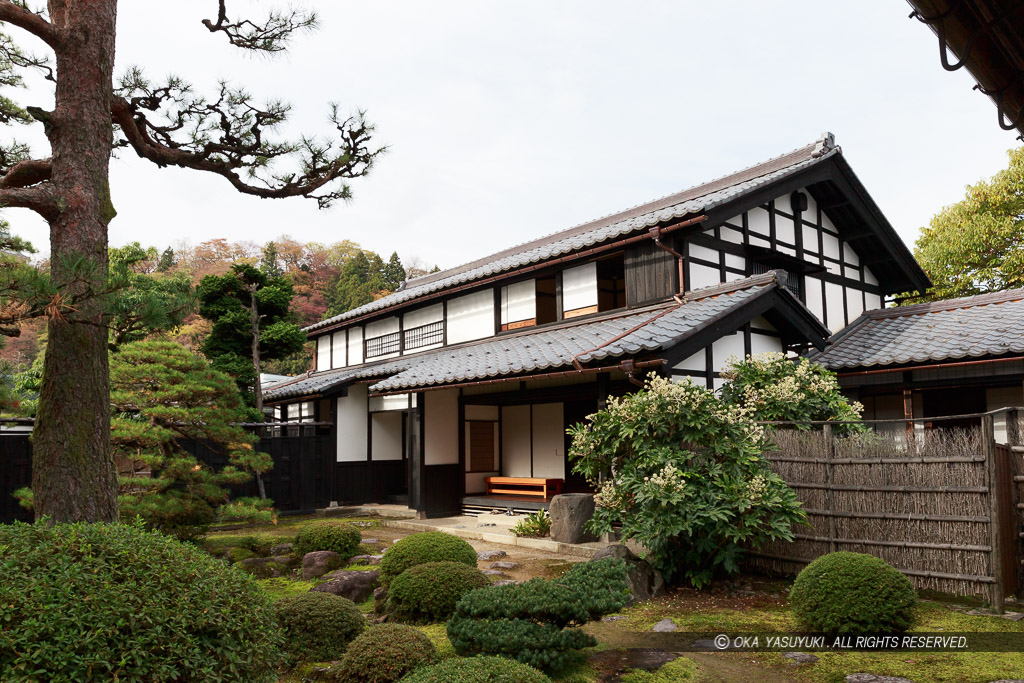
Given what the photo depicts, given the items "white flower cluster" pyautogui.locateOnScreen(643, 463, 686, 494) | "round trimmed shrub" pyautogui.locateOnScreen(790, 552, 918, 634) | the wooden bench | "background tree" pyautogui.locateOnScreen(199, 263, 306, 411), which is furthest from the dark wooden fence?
"round trimmed shrub" pyautogui.locateOnScreen(790, 552, 918, 634)

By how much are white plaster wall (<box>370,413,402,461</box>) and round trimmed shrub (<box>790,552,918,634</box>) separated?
48.7 ft

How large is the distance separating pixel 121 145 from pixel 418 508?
970 cm

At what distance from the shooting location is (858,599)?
6109 millimetres

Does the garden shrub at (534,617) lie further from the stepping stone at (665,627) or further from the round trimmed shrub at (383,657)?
the stepping stone at (665,627)

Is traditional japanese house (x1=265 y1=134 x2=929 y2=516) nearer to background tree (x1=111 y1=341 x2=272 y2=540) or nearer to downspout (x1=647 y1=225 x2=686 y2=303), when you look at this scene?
downspout (x1=647 y1=225 x2=686 y2=303)

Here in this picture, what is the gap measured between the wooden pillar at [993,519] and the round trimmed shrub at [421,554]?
18.0ft

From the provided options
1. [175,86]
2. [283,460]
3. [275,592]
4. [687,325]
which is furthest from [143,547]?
[283,460]

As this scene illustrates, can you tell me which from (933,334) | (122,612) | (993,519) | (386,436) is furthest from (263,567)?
(933,334)

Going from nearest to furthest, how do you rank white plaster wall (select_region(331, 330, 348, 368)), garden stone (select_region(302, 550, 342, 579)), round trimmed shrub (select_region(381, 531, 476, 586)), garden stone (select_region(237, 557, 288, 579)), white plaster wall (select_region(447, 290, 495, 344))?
round trimmed shrub (select_region(381, 531, 476, 586)) → garden stone (select_region(302, 550, 342, 579)) → garden stone (select_region(237, 557, 288, 579)) → white plaster wall (select_region(447, 290, 495, 344)) → white plaster wall (select_region(331, 330, 348, 368))

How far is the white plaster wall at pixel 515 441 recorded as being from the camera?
54.3 ft

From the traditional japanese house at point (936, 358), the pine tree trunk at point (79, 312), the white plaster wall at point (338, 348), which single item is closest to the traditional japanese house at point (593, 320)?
the traditional japanese house at point (936, 358)

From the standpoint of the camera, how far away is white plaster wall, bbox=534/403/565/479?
1562cm

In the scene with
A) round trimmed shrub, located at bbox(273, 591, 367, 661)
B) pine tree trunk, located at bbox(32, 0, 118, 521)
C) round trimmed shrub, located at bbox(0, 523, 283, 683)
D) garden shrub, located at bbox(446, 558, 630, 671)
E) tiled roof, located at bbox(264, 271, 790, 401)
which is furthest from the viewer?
tiled roof, located at bbox(264, 271, 790, 401)

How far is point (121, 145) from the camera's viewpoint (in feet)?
27.1
